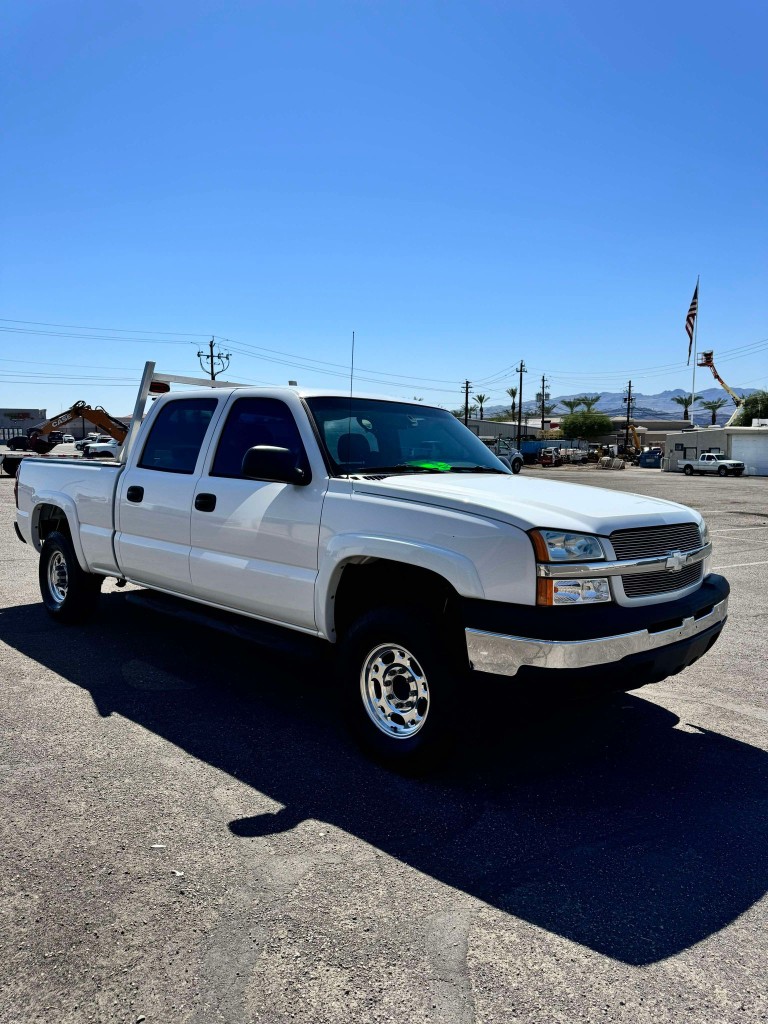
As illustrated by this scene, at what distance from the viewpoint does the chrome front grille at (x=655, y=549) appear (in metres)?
3.57

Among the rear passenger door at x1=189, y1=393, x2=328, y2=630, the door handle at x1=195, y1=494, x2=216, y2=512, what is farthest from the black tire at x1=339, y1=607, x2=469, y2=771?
the door handle at x1=195, y1=494, x2=216, y2=512

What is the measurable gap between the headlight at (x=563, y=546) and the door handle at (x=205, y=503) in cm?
227

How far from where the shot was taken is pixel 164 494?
17.4 feet

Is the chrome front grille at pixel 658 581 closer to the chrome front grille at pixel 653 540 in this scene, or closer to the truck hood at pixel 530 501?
the chrome front grille at pixel 653 540

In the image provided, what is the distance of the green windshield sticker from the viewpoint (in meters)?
4.70

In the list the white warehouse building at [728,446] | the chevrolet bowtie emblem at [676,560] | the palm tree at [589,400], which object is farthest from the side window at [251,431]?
the palm tree at [589,400]

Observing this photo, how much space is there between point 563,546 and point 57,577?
205 inches

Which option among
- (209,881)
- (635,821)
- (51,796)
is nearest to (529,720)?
(635,821)

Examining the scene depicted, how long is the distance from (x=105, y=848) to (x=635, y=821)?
7.47 ft

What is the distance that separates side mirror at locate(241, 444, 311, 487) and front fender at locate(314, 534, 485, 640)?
18.4 inches

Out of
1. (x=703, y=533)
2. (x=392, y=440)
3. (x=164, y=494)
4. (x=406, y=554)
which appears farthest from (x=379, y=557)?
(x=164, y=494)

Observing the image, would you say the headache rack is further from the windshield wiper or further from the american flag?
the american flag

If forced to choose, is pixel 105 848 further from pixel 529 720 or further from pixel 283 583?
pixel 529 720

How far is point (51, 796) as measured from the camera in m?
3.57
